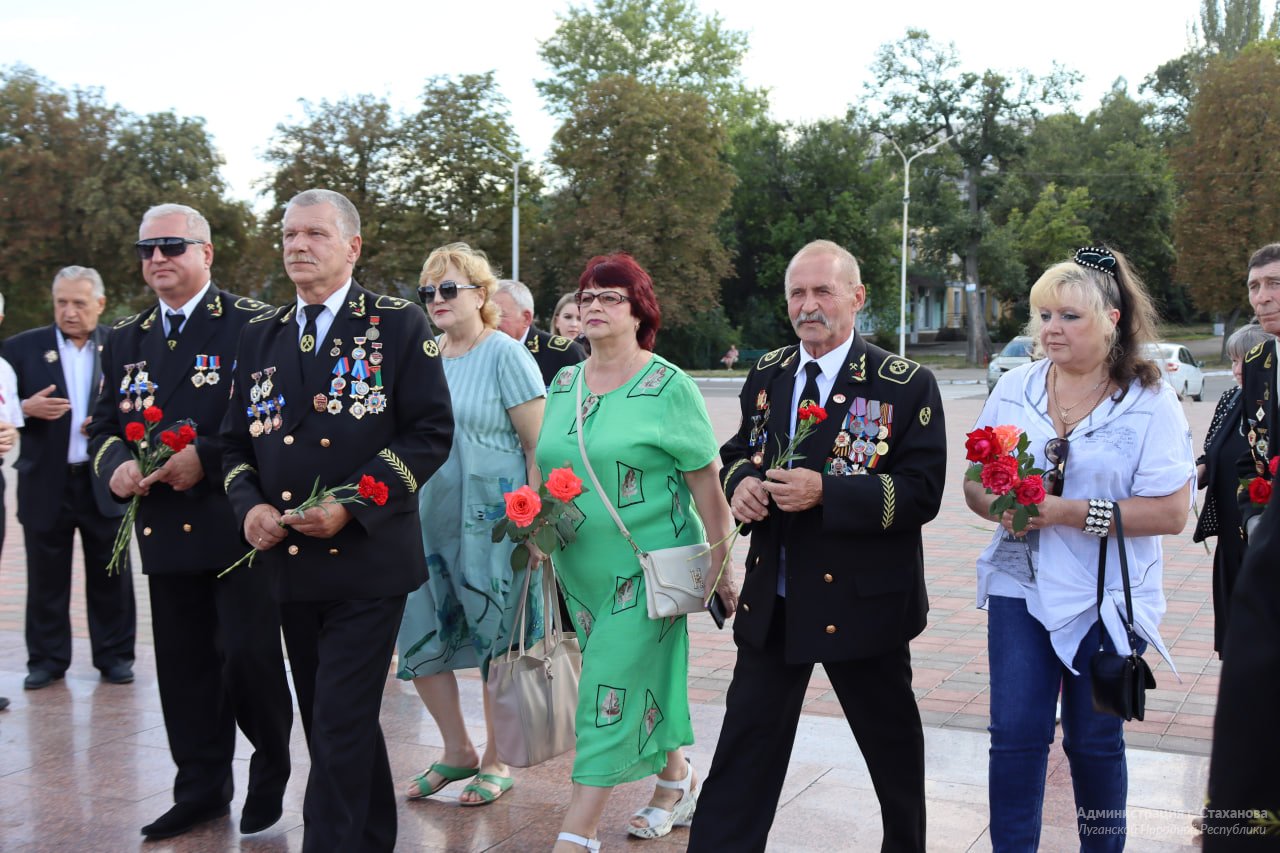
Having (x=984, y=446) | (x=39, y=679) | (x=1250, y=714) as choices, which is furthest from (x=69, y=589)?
(x=1250, y=714)

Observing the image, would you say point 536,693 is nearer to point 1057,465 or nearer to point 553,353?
point 1057,465

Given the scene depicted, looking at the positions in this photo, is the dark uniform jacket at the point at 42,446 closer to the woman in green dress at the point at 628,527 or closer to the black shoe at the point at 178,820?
the black shoe at the point at 178,820

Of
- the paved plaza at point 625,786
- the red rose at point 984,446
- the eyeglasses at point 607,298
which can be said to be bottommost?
the paved plaza at point 625,786

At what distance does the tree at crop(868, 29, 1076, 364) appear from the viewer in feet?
164

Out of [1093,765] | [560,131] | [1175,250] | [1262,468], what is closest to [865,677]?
[1093,765]

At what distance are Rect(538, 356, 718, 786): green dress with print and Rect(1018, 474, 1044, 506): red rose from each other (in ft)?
3.68

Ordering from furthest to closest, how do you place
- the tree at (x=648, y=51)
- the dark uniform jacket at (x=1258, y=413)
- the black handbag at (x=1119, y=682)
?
the tree at (x=648, y=51)
the dark uniform jacket at (x=1258, y=413)
the black handbag at (x=1119, y=682)

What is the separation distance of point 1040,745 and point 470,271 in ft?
9.15

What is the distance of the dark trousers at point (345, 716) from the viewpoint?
147 inches

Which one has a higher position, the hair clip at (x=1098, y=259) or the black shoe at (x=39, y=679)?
the hair clip at (x=1098, y=259)

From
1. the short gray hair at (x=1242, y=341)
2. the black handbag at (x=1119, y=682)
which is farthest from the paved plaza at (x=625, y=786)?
the short gray hair at (x=1242, y=341)

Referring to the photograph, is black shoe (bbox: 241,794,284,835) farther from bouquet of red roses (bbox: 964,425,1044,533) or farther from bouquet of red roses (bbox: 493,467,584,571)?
bouquet of red roses (bbox: 964,425,1044,533)

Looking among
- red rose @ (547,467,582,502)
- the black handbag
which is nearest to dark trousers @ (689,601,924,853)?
the black handbag

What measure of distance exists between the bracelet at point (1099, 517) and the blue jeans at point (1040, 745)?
0.95 feet
